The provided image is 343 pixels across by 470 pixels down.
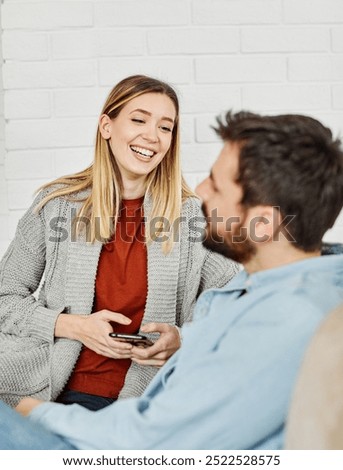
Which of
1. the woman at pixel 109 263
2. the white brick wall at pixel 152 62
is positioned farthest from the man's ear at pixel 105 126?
the white brick wall at pixel 152 62

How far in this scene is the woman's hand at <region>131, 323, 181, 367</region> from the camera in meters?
1.55

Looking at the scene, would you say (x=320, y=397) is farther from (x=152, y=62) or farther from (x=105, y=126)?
(x=152, y=62)

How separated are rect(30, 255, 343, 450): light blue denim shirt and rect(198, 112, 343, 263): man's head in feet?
0.24

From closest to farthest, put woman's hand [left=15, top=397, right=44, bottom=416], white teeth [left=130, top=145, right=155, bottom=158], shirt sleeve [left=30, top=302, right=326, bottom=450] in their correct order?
1. shirt sleeve [left=30, top=302, right=326, bottom=450]
2. woman's hand [left=15, top=397, right=44, bottom=416]
3. white teeth [left=130, top=145, right=155, bottom=158]

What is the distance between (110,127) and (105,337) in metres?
0.58

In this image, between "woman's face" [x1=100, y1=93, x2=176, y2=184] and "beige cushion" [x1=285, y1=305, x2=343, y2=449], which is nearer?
"beige cushion" [x1=285, y1=305, x2=343, y2=449]

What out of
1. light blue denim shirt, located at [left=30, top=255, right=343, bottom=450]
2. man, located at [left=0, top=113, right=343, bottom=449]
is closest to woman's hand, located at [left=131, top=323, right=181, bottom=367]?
man, located at [left=0, top=113, right=343, bottom=449]

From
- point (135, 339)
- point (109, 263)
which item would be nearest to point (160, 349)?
point (135, 339)

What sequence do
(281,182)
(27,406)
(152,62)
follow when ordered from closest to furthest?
(281,182)
(27,406)
(152,62)

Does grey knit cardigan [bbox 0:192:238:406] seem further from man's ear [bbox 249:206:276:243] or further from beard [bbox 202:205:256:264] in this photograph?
man's ear [bbox 249:206:276:243]

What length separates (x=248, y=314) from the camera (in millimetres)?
1015

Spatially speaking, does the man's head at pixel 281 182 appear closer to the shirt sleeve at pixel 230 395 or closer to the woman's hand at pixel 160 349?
the shirt sleeve at pixel 230 395

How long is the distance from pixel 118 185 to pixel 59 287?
32 cm

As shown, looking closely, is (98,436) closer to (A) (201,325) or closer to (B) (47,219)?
(A) (201,325)
